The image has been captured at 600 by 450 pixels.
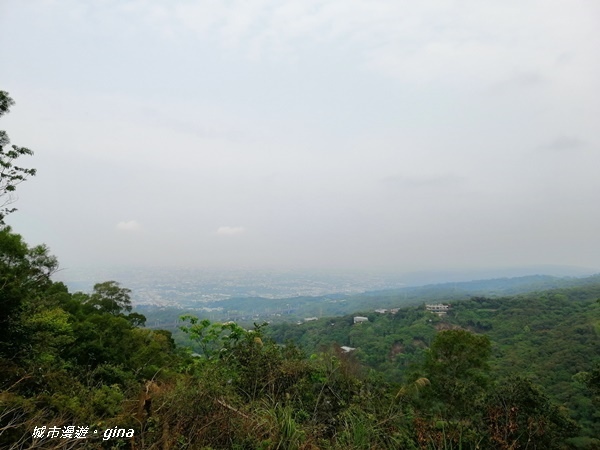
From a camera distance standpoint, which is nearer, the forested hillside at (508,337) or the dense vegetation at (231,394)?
the dense vegetation at (231,394)

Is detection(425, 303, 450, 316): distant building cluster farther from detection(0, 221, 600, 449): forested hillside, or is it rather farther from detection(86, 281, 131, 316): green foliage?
detection(86, 281, 131, 316): green foliage

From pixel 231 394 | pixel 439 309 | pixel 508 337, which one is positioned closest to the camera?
pixel 231 394

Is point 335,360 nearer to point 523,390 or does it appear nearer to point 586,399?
Result: point 523,390

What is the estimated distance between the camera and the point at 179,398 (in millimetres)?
2824

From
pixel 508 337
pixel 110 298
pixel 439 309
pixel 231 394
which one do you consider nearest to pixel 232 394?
pixel 231 394

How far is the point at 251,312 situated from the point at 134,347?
93646 mm

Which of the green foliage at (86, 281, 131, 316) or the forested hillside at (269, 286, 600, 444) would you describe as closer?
the forested hillside at (269, 286, 600, 444)

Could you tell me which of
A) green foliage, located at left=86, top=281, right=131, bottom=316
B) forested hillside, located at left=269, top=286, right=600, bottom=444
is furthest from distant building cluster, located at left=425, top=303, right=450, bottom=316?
green foliage, located at left=86, top=281, right=131, bottom=316

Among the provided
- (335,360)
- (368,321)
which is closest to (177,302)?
(368,321)

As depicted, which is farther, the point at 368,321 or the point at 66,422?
the point at 368,321

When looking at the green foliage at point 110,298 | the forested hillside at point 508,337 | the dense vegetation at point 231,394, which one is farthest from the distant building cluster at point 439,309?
the green foliage at point 110,298

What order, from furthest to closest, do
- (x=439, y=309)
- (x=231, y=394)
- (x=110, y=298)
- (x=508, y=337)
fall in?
(x=439, y=309), (x=508, y=337), (x=110, y=298), (x=231, y=394)

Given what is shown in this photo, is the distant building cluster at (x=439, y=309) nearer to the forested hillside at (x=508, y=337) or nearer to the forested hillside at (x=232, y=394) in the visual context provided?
the forested hillside at (x=508, y=337)

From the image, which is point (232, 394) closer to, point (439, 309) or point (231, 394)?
point (231, 394)
